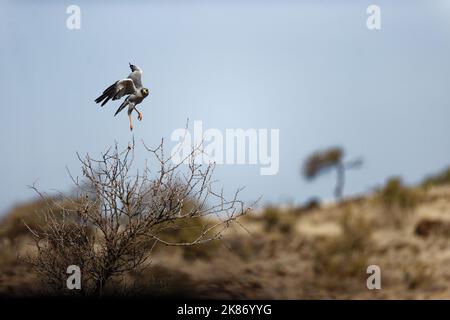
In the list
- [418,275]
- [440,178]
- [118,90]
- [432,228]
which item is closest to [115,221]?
[118,90]

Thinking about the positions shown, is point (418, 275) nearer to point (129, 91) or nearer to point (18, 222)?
point (18, 222)

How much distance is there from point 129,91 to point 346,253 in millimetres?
13425

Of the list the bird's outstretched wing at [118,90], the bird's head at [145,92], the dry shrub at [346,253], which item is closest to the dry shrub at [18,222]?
the dry shrub at [346,253]

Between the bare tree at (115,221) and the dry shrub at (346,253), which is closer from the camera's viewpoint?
the bare tree at (115,221)

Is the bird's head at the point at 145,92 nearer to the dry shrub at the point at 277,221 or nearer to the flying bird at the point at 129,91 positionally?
the flying bird at the point at 129,91

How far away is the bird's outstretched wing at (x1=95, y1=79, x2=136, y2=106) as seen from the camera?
7398mm

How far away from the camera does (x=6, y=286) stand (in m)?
12.2

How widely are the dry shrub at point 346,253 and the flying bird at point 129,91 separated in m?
10.9

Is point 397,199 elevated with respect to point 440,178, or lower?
lower

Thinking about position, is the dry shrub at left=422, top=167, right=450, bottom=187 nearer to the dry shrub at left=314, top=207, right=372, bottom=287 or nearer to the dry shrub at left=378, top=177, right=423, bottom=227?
the dry shrub at left=378, top=177, right=423, bottom=227

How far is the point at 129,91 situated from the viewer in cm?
750

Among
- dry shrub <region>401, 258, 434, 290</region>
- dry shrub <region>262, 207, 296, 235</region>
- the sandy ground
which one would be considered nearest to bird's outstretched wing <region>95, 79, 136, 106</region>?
the sandy ground

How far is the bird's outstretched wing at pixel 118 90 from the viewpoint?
24.3 ft
